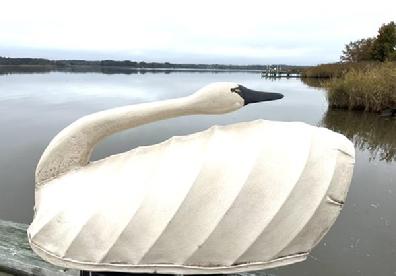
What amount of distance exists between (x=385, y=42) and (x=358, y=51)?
15.2m

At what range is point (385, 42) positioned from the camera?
4275 cm

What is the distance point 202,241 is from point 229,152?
0.47m

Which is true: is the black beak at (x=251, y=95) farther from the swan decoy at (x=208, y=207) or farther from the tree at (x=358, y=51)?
the tree at (x=358, y=51)

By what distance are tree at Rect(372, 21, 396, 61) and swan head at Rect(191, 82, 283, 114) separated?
45.7m

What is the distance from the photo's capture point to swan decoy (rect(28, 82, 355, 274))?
1.77m

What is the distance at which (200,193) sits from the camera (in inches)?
69.9

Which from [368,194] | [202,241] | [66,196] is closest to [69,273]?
[66,196]

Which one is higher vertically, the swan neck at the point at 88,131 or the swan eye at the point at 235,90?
the swan eye at the point at 235,90

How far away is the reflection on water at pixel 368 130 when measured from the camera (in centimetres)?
1136

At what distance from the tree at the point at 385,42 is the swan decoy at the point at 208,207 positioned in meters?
46.0

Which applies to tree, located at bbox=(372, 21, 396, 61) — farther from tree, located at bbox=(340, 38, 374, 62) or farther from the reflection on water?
the reflection on water

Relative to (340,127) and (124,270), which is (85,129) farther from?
(340,127)

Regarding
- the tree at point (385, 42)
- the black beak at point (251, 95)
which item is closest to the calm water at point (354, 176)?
the black beak at point (251, 95)

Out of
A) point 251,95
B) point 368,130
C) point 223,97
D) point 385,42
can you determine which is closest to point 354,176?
point 368,130
